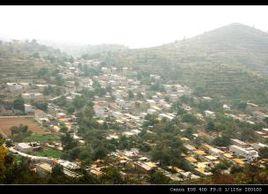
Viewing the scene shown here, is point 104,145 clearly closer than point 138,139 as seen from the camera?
Yes

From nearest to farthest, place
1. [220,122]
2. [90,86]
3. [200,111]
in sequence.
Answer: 1. [220,122]
2. [200,111]
3. [90,86]

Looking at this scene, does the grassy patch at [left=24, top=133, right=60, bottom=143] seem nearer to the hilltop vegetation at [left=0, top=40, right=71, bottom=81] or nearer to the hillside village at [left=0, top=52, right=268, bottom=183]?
the hillside village at [left=0, top=52, right=268, bottom=183]

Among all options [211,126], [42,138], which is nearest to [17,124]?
[42,138]

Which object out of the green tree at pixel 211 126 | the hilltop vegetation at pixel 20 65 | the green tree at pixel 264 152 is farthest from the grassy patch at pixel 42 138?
the hilltop vegetation at pixel 20 65

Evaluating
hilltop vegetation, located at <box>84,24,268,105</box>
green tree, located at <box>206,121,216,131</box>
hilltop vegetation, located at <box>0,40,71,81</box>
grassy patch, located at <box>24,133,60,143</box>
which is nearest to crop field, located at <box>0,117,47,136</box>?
grassy patch, located at <box>24,133,60,143</box>
